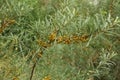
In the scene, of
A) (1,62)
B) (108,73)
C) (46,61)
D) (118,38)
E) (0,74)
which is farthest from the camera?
(108,73)

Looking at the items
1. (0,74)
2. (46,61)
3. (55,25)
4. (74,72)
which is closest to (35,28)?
(55,25)

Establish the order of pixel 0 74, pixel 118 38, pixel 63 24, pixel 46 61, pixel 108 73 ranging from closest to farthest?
pixel 63 24 < pixel 0 74 < pixel 46 61 < pixel 118 38 < pixel 108 73

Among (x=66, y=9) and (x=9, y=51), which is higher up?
(x=66, y=9)

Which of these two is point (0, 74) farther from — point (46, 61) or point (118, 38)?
point (118, 38)

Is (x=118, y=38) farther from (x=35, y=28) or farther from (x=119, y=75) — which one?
(x=35, y=28)

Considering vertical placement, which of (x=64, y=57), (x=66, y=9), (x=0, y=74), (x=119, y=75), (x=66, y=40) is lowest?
(x=119, y=75)

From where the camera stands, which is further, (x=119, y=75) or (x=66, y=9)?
(x=119, y=75)
